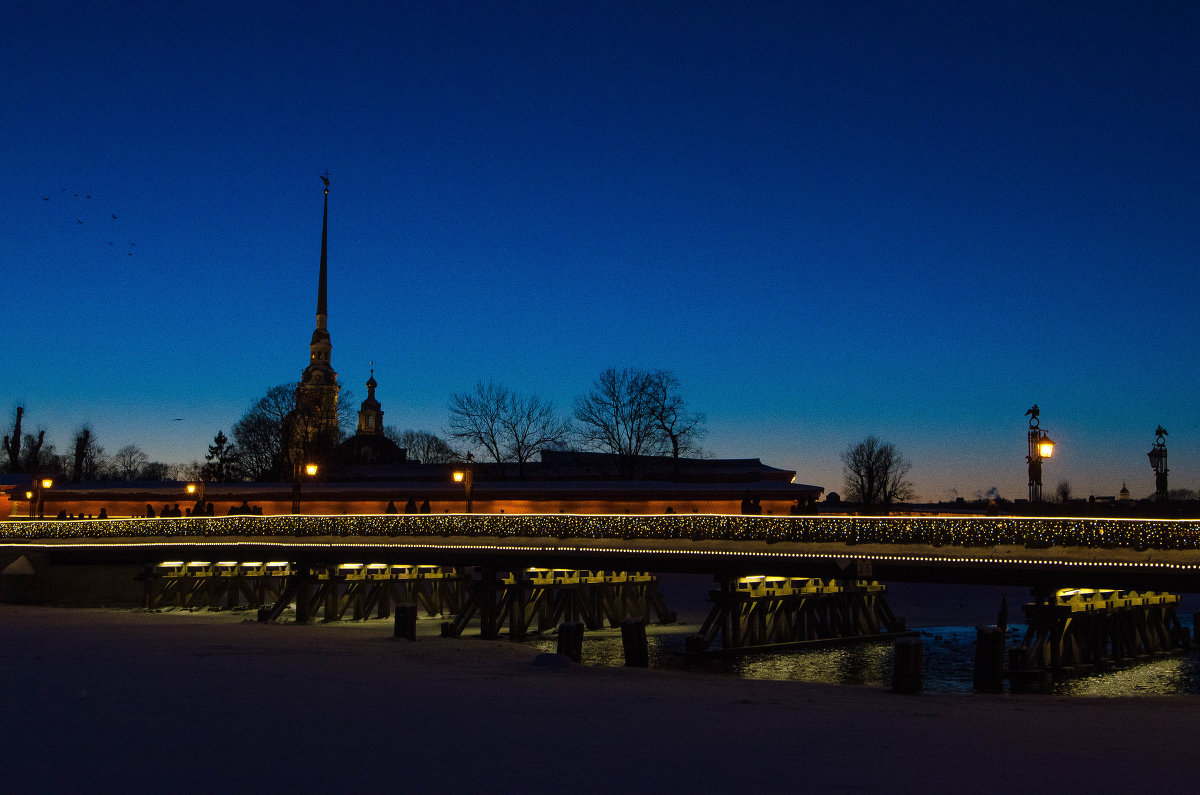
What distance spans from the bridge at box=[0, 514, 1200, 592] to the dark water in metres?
2.65

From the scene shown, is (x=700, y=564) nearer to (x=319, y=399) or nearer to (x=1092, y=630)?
(x=1092, y=630)

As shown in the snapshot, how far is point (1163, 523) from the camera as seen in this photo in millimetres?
23156

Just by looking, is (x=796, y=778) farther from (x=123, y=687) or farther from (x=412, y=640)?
(x=412, y=640)

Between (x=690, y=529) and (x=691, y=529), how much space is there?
0.10ft

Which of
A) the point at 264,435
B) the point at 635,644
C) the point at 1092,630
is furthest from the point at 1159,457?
the point at 264,435

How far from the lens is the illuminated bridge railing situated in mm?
23850

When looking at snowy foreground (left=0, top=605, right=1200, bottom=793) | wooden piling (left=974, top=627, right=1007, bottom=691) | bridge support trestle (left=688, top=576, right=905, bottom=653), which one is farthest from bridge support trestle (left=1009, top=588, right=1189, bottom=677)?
snowy foreground (left=0, top=605, right=1200, bottom=793)

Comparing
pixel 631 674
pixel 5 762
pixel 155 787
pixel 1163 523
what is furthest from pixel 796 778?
pixel 1163 523

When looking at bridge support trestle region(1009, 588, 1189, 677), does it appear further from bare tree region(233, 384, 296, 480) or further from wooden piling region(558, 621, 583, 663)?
bare tree region(233, 384, 296, 480)

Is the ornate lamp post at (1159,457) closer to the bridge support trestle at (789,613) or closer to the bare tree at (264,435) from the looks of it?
the bridge support trestle at (789,613)

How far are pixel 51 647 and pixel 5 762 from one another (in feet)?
42.1

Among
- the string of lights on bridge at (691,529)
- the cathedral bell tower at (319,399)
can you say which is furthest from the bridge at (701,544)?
the cathedral bell tower at (319,399)

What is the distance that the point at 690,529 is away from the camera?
3080cm

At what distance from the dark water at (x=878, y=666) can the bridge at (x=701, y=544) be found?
8.68 feet
